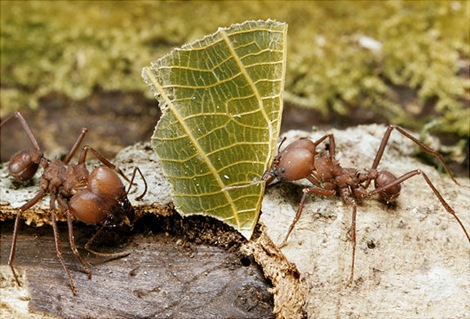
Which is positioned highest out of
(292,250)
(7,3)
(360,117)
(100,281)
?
→ (7,3)

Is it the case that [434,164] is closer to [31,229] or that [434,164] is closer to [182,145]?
[182,145]

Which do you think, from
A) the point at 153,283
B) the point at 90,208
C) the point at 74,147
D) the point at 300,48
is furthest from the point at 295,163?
the point at 300,48

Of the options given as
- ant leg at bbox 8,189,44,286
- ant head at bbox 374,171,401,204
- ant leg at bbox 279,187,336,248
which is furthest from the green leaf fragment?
ant leg at bbox 8,189,44,286

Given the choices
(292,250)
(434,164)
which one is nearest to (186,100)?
(292,250)

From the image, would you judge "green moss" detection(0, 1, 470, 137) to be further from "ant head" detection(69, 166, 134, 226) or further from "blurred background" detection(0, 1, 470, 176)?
"ant head" detection(69, 166, 134, 226)

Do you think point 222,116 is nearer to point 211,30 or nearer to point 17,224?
point 17,224

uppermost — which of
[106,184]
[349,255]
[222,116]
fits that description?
[222,116]
